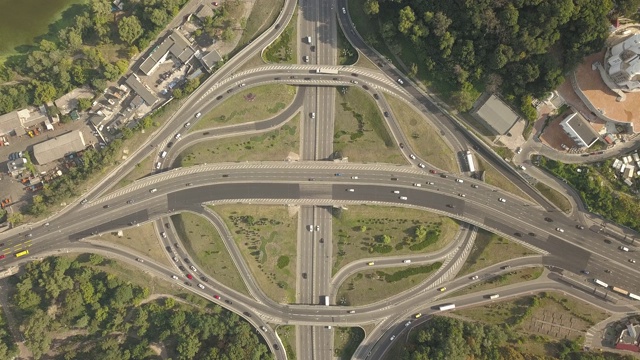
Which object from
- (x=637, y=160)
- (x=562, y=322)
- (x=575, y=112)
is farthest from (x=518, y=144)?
(x=562, y=322)

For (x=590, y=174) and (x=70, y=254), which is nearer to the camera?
(x=590, y=174)

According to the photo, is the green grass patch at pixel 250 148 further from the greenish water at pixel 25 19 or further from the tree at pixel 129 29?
the greenish water at pixel 25 19

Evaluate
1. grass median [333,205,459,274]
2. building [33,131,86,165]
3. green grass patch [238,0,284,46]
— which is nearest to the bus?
grass median [333,205,459,274]

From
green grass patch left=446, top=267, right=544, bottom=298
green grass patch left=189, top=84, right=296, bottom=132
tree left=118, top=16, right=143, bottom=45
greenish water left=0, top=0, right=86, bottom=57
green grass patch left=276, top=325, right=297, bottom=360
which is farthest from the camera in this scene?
greenish water left=0, top=0, right=86, bottom=57

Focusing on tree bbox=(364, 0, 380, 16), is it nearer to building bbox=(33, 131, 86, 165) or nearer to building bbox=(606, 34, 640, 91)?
building bbox=(606, 34, 640, 91)

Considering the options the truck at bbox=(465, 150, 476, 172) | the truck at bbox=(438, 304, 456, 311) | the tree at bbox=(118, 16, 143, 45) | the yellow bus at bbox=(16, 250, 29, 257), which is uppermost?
the tree at bbox=(118, 16, 143, 45)

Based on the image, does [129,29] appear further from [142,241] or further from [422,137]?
[422,137]

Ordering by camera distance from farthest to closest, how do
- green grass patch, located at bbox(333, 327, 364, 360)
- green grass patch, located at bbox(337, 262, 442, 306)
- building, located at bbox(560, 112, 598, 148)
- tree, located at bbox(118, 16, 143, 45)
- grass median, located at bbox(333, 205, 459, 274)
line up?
tree, located at bbox(118, 16, 143, 45)
green grass patch, located at bbox(333, 327, 364, 360)
green grass patch, located at bbox(337, 262, 442, 306)
grass median, located at bbox(333, 205, 459, 274)
building, located at bbox(560, 112, 598, 148)

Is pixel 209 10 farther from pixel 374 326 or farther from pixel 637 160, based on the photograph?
pixel 637 160
